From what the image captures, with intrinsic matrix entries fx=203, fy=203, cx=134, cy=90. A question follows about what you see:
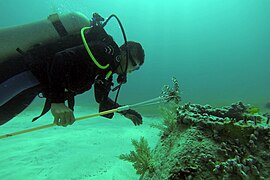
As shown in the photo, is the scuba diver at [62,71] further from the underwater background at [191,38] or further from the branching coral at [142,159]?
the underwater background at [191,38]

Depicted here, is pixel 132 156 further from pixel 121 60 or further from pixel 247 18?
pixel 247 18

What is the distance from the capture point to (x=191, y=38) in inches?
4624

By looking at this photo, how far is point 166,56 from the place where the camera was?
134m

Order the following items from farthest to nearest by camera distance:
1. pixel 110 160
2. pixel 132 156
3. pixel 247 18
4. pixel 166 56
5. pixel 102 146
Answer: pixel 166 56 → pixel 247 18 → pixel 102 146 → pixel 110 160 → pixel 132 156

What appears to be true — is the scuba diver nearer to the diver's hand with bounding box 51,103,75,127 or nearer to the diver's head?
the diver's hand with bounding box 51,103,75,127

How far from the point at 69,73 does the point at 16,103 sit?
1.17 m

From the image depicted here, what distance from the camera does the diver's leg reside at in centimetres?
306

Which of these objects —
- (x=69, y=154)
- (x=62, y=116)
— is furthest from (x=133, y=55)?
(x=69, y=154)

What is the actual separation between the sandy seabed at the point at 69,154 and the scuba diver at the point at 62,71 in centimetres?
221

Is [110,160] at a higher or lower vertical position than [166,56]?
lower

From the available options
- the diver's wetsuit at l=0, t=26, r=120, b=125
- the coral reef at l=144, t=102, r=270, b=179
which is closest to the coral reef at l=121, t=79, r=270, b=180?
the coral reef at l=144, t=102, r=270, b=179

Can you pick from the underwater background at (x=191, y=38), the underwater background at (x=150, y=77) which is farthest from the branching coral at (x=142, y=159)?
the underwater background at (x=191, y=38)

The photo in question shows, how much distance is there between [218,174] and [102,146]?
17.2 feet

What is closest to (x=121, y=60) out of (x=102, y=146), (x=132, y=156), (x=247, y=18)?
(x=132, y=156)
